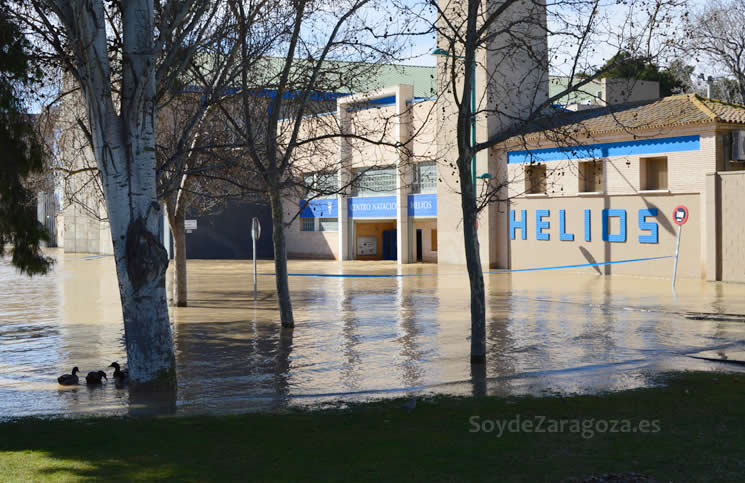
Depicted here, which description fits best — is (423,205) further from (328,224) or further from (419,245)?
(328,224)

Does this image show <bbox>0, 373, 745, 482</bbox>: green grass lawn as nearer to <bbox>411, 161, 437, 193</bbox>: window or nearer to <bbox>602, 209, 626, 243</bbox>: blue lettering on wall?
<bbox>602, 209, 626, 243</bbox>: blue lettering on wall

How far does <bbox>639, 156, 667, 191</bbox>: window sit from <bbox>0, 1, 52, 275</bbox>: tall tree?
890 inches

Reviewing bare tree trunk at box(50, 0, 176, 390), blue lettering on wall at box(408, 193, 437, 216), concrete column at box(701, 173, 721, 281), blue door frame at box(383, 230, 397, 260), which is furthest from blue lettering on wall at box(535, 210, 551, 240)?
bare tree trunk at box(50, 0, 176, 390)

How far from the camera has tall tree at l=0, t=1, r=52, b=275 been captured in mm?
10523

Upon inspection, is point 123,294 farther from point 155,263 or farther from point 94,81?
point 94,81

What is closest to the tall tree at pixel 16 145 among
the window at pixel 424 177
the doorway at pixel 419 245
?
the window at pixel 424 177

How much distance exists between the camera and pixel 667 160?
28391 millimetres

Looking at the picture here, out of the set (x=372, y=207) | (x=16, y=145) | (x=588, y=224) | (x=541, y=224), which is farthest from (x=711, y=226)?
(x=16, y=145)

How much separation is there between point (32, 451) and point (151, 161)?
13.8 feet

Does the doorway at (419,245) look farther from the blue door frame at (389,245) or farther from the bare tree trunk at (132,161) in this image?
the bare tree trunk at (132,161)

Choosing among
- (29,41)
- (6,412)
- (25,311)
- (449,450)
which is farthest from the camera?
(25,311)

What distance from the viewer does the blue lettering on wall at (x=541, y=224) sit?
107 feet

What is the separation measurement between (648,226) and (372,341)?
16885 millimetres

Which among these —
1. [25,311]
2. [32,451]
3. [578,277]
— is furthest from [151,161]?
[578,277]
